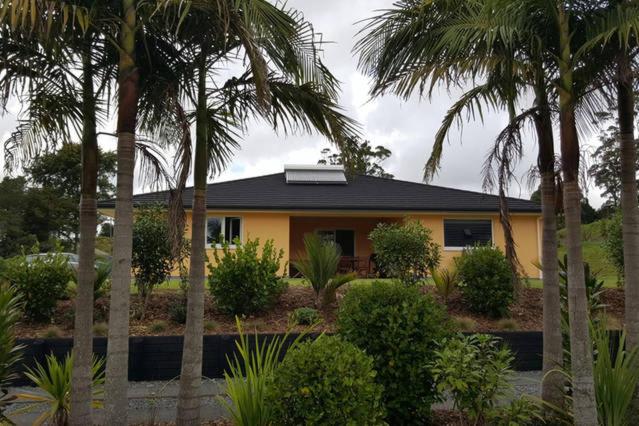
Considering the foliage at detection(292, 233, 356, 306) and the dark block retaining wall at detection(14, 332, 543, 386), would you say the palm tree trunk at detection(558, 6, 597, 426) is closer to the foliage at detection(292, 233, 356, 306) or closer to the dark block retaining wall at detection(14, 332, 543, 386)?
the dark block retaining wall at detection(14, 332, 543, 386)

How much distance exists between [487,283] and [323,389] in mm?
6235

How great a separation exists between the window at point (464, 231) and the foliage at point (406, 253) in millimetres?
8985

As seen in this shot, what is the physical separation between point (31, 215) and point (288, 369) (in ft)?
117

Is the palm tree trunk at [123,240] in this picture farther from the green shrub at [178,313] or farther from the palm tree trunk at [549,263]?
the green shrub at [178,313]

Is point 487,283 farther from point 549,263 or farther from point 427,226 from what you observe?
point 427,226

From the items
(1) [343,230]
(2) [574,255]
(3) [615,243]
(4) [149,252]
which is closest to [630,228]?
(2) [574,255]

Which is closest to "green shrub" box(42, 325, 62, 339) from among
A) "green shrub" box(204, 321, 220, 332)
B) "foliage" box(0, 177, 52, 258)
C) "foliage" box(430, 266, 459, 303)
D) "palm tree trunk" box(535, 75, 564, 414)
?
"green shrub" box(204, 321, 220, 332)

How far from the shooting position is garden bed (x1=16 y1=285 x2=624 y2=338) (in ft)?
26.3

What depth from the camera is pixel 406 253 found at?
9781mm

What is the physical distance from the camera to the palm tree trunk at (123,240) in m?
3.85

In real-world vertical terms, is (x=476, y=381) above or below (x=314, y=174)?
below

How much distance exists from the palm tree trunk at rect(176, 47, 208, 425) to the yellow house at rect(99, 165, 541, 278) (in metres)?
11.3

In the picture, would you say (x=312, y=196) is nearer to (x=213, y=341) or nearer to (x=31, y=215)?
(x=213, y=341)

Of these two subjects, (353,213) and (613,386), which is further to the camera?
(353,213)
